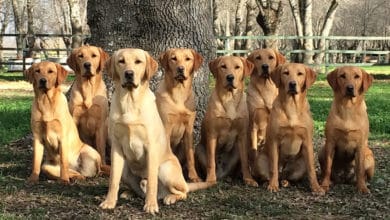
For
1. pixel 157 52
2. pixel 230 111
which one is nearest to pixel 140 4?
pixel 157 52

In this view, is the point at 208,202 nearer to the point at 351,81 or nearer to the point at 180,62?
the point at 180,62

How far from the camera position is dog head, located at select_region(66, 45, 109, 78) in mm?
7004

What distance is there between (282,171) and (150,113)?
196 centimetres

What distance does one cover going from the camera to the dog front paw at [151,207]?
5297 mm

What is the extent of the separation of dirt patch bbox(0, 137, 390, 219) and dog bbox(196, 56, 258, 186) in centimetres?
30

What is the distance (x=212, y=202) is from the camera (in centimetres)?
576

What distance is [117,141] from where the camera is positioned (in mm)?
5438

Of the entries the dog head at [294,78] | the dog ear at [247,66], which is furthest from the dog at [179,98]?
the dog head at [294,78]

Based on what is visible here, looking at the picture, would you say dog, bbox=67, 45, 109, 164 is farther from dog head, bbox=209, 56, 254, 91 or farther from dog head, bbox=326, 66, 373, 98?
dog head, bbox=326, 66, 373, 98

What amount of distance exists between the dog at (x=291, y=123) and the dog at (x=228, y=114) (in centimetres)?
37

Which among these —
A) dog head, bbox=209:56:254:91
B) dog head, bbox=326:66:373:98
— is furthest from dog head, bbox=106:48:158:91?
dog head, bbox=326:66:373:98

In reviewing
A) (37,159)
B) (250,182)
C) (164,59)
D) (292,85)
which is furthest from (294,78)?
(37,159)

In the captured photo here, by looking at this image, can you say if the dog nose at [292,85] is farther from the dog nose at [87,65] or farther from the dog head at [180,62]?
the dog nose at [87,65]

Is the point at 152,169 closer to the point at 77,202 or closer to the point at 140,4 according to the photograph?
the point at 77,202
